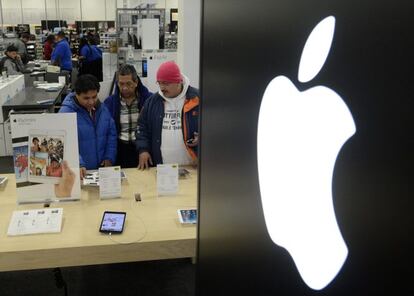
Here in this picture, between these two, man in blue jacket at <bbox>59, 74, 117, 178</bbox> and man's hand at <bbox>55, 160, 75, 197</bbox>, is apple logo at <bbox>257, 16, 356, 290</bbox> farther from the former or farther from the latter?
man in blue jacket at <bbox>59, 74, 117, 178</bbox>

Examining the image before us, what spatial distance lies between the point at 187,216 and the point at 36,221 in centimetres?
68

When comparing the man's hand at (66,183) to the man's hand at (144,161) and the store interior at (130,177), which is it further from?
the man's hand at (144,161)

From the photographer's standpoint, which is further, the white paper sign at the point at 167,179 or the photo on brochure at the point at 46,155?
the white paper sign at the point at 167,179

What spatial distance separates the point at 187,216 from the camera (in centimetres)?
197

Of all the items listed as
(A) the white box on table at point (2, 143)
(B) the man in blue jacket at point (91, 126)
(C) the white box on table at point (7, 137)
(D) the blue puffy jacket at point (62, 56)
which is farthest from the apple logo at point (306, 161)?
(D) the blue puffy jacket at point (62, 56)

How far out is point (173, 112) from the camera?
2771mm

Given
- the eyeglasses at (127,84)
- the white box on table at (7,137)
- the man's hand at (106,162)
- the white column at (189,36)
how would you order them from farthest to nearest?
the white box on table at (7,137) < the white column at (189,36) < the eyeglasses at (127,84) < the man's hand at (106,162)

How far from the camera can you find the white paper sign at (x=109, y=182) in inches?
83.7

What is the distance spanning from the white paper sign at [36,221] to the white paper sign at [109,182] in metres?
0.24

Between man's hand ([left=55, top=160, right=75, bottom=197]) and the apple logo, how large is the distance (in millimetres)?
1706

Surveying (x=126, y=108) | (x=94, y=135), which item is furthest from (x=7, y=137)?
(x=94, y=135)

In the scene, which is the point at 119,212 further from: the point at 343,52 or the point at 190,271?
the point at 343,52

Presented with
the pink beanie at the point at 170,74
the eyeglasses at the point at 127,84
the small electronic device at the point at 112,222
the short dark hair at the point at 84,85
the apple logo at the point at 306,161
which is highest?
the apple logo at the point at 306,161

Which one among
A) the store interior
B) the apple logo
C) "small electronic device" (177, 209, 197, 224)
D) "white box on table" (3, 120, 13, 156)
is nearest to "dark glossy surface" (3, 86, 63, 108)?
the store interior
